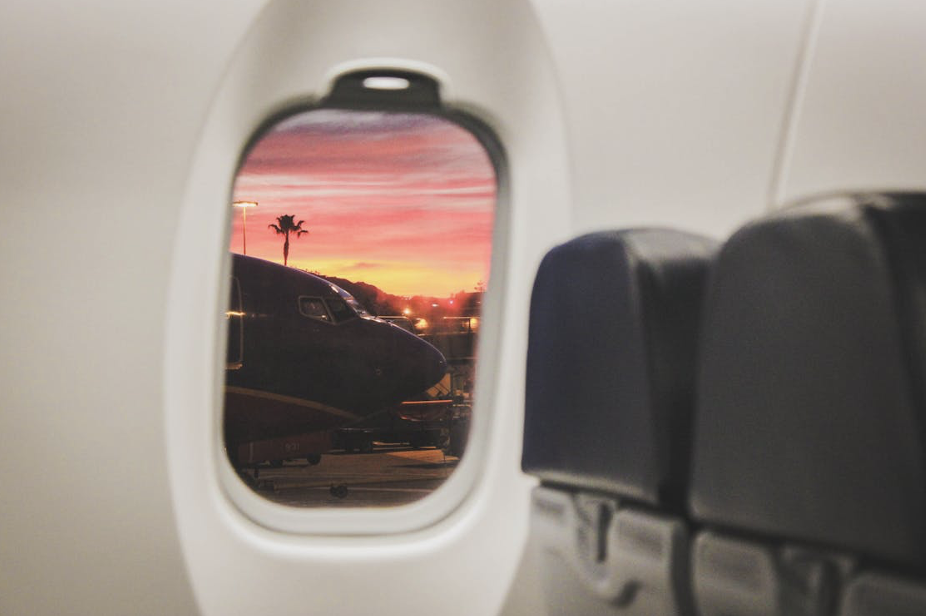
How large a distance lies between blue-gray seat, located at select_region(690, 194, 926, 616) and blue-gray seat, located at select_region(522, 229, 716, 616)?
0.42ft

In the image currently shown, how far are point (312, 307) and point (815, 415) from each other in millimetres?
6220

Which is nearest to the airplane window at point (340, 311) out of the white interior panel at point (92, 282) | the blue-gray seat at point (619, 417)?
the white interior panel at point (92, 282)

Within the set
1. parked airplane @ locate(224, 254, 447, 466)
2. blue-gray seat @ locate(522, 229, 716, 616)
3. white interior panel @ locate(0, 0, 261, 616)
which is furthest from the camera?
parked airplane @ locate(224, 254, 447, 466)

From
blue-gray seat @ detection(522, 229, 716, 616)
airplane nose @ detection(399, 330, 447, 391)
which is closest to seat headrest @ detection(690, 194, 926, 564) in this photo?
blue-gray seat @ detection(522, 229, 716, 616)

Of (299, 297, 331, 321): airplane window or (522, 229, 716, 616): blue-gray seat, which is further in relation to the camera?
(299, 297, 331, 321): airplane window

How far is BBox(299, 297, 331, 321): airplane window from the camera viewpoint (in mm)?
6984

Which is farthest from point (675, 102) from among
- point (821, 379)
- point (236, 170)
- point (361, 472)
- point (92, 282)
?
point (361, 472)

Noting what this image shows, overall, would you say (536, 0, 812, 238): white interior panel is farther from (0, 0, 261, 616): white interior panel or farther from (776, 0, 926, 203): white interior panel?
(0, 0, 261, 616): white interior panel

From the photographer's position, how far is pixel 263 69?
2.45m

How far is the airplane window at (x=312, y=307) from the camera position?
6.98 metres

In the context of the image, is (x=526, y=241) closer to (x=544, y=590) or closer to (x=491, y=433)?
(x=491, y=433)

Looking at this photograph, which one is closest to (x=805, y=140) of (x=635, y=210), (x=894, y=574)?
(x=635, y=210)

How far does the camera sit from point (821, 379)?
0.96 metres

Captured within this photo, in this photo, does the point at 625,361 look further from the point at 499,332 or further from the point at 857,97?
the point at 857,97
